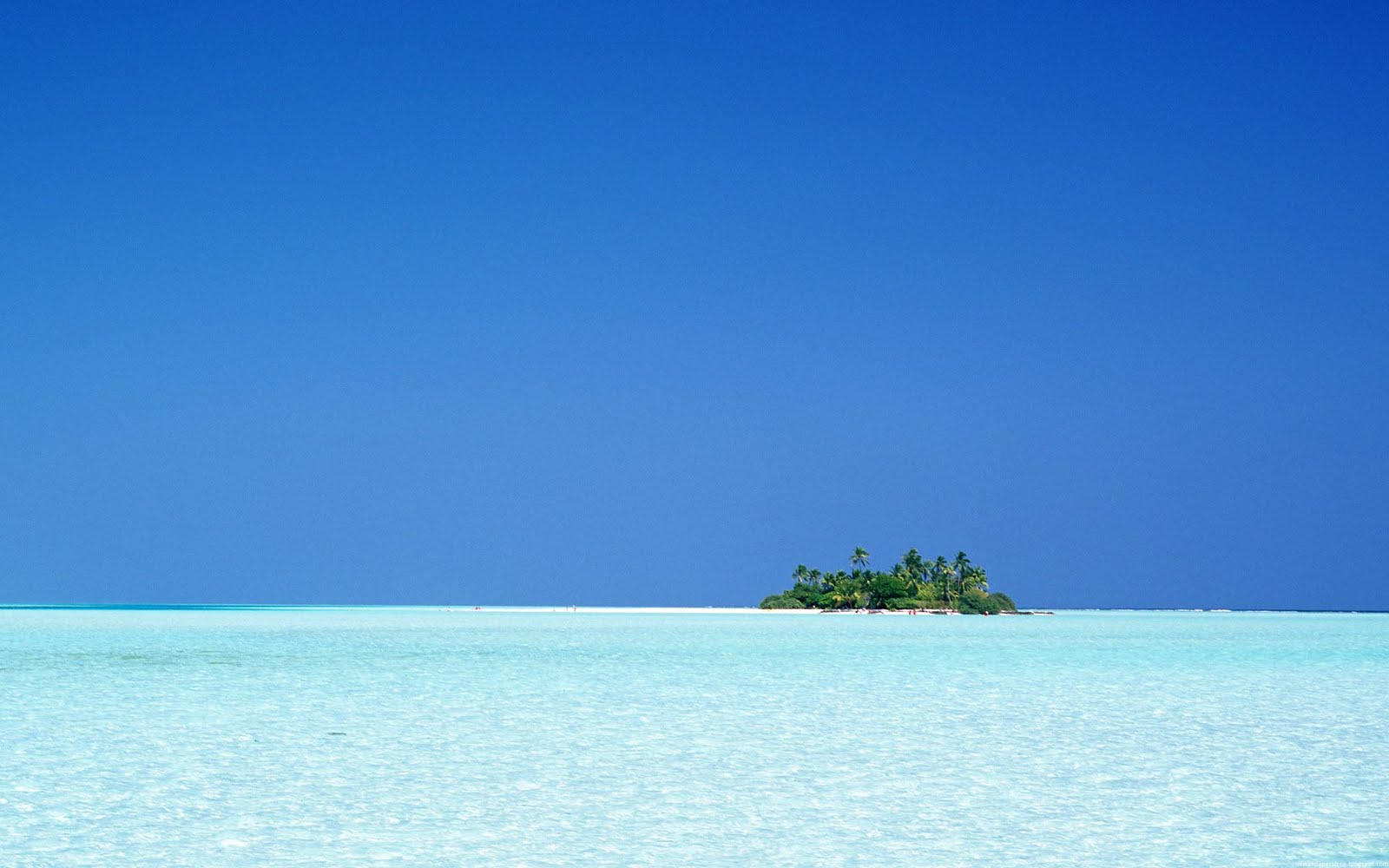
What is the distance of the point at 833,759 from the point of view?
18.9 m

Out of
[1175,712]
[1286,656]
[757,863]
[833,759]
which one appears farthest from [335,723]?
[1286,656]

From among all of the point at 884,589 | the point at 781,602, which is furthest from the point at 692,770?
the point at 781,602

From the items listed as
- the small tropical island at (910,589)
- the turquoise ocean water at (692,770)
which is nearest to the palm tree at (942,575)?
the small tropical island at (910,589)

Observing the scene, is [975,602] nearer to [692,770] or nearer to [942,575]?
[942,575]

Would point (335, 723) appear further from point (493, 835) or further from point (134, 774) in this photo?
point (493, 835)

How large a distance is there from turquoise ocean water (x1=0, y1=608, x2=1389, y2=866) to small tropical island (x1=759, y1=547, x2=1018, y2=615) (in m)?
108

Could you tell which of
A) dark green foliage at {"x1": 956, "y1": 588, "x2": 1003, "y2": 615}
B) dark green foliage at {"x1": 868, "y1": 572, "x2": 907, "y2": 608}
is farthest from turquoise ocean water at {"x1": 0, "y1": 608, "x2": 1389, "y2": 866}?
dark green foliage at {"x1": 956, "y1": 588, "x2": 1003, "y2": 615}

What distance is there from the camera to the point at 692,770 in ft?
59.1

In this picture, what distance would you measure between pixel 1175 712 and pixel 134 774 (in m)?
19.1

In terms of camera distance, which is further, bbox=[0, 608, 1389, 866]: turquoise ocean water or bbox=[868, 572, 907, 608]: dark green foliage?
bbox=[868, 572, 907, 608]: dark green foliage

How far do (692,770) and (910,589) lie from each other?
426 ft

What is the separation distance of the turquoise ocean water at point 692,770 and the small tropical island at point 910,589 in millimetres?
107903

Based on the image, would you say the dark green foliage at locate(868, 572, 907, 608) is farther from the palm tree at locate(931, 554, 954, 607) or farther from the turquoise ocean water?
the turquoise ocean water

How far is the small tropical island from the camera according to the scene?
145m
